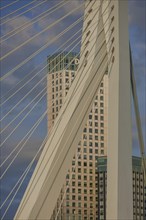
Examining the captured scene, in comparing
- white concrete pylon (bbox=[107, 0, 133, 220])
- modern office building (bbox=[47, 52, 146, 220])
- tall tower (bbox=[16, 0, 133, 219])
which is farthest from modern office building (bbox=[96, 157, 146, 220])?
white concrete pylon (bbox=[107, 0, 133, 220])

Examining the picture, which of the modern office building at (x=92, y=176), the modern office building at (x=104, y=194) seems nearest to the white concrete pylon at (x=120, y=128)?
the modern office building at (x=104, y=194)

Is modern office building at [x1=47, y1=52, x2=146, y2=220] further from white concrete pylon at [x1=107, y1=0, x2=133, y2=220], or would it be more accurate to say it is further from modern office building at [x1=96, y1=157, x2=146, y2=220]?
white concrete pylon at [x1=107, y1=0, x2=133, y2=220]

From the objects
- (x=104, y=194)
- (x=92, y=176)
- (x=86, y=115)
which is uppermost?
(x=92, y=176)

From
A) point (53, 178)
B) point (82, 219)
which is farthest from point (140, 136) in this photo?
point (82, 219)

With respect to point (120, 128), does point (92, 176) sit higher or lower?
higher

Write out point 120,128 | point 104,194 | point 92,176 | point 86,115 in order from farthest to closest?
1. point 92,176
2. point 104,194
3. point 86,115
4. point 120,128

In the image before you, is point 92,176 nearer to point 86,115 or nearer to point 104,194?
point 104,194

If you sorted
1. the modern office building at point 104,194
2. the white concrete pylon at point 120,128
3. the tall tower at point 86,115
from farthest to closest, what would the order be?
the modern office building at point 104,194, the white concrete pylon at point 120,128, the tall tower at point 86,115

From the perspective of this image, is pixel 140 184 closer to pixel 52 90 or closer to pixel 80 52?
pixel 52 90

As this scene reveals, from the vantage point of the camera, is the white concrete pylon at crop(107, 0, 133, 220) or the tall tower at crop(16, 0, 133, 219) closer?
the tall tower at crop(16, 0, 133, 219)

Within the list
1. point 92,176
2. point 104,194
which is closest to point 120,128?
point 104,194

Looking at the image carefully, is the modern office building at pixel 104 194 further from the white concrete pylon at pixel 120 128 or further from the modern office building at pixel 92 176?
the white concrete pylon at pixel 120 128

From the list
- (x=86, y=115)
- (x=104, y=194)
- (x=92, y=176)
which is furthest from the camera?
(x=92, y=176)
